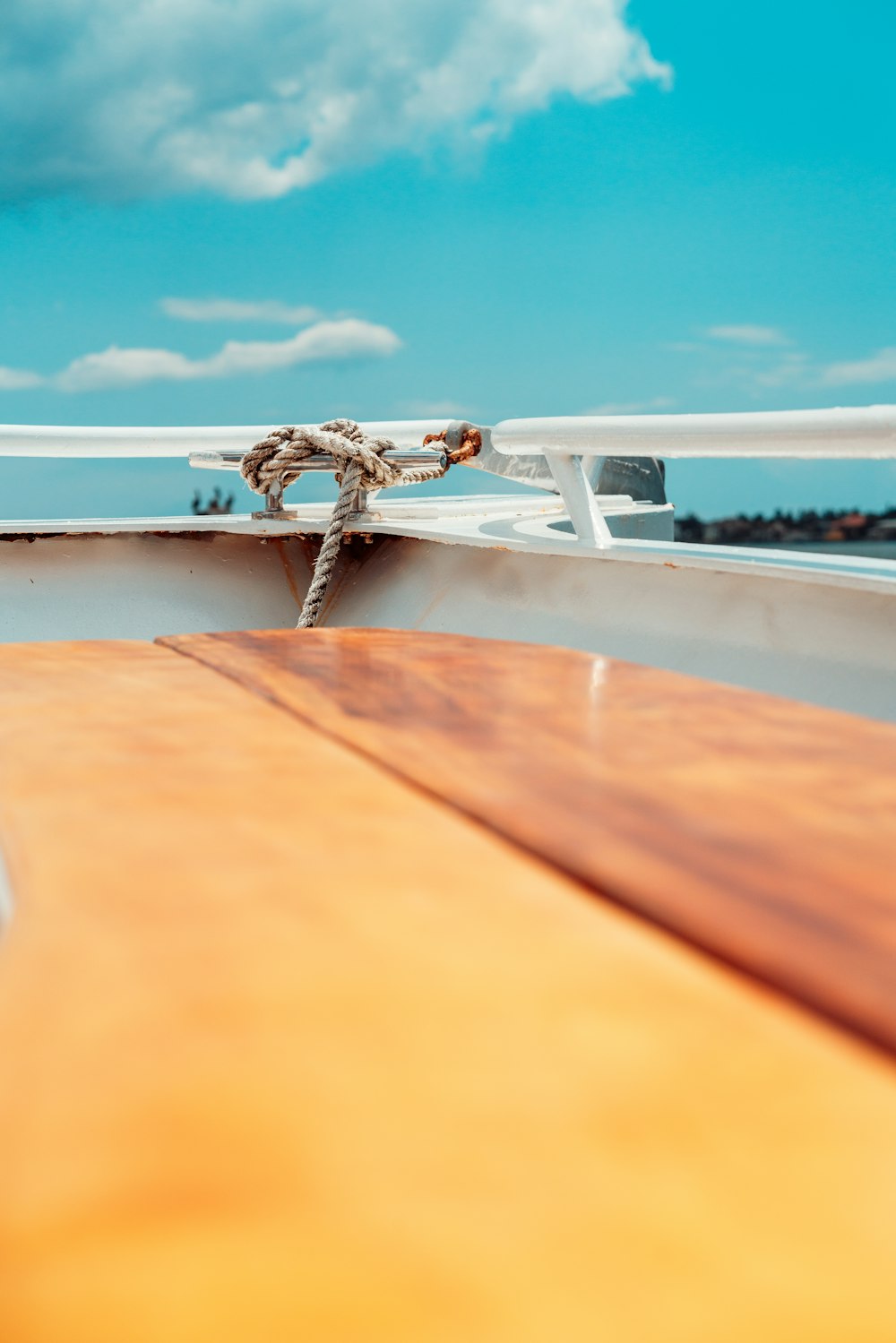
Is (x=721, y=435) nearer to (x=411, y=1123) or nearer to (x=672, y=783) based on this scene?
(x=672, y=783)

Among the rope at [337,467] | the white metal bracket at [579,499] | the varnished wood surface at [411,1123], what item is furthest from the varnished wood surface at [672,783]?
the rope at [337,467]

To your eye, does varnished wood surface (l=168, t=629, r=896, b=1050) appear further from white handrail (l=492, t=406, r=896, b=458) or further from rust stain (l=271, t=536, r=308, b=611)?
rust stain (l=271, t=536, r=308, b=611)

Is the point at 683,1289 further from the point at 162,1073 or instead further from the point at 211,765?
the point at 211,765

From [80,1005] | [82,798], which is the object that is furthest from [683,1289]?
[82,798]

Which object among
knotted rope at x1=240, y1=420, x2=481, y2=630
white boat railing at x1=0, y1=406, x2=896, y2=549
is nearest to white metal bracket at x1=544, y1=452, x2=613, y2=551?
white boat railing at x1=0, y1=406, x2=896, y2=549

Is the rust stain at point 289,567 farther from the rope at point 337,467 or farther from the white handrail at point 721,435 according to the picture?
the white handrail at point 721,435

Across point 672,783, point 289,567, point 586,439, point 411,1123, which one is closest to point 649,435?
point 586,439
